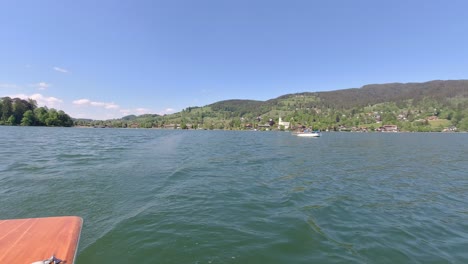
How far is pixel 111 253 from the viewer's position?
552cm

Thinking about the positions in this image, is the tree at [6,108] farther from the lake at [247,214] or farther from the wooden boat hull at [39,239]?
the wooden boat hull at [39,239]

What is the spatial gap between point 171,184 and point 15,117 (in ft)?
510

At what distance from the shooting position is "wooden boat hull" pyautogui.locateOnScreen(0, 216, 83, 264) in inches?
147

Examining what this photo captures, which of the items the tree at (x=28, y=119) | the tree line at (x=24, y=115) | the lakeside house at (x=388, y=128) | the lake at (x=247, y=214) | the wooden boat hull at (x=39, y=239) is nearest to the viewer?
the wooden boat hull at (x=39, y=239)

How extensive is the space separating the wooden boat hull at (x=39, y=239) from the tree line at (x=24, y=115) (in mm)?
151867

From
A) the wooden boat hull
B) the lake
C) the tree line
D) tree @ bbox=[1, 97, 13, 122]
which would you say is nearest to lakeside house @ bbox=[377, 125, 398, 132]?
the lake

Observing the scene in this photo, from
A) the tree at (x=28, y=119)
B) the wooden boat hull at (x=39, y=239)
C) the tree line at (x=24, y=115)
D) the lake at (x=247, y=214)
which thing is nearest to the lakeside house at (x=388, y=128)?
the lake at (x=247, y=214)

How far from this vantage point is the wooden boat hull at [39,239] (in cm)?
372

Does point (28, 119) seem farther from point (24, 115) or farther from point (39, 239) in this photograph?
point (39, 239)

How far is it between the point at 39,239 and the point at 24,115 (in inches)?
6094

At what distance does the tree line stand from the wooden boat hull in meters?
152

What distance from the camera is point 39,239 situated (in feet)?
14.0

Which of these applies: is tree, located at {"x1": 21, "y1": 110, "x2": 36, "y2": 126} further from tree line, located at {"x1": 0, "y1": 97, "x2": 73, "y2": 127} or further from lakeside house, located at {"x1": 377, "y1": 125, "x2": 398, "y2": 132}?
lakeside house, located at {"x1": 377, "y1": 125, "x2": 398, "y2": 132}

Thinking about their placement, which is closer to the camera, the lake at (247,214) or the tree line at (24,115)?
the lake at (247,214)
